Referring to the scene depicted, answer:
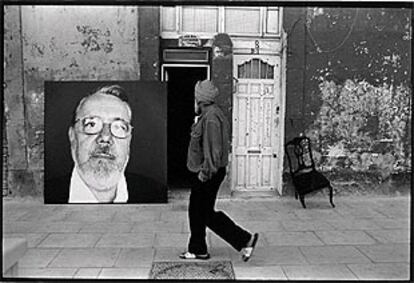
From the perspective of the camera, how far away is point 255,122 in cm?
808

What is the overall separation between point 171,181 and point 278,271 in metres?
4.79

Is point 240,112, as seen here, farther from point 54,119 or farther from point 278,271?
point 278,271

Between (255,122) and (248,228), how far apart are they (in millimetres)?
2382

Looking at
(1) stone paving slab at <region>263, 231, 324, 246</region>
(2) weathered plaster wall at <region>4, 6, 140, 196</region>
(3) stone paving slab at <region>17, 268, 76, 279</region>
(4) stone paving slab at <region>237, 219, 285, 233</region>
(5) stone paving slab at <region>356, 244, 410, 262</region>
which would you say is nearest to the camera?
(3) stone paving slab at <region>17, 268, 76, 279</region>

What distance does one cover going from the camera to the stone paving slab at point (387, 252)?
4.92 metres

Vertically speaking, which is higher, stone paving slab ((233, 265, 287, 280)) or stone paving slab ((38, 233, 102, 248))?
stone paving slab ((38, 233, 102, 248))

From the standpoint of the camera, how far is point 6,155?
7.66 meters

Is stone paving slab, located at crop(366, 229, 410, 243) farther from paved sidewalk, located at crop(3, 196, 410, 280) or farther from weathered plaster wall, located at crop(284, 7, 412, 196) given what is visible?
weathered plaster wall, located at crop(284, 7, 412, 196)

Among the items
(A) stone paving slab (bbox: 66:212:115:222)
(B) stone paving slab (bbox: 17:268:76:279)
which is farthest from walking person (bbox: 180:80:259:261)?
(A) stone paving slab (bbox: 66:212:115:222)

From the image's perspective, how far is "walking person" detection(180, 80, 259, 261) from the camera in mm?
4496

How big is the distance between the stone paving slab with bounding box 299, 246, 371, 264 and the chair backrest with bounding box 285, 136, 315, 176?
8.40 feet

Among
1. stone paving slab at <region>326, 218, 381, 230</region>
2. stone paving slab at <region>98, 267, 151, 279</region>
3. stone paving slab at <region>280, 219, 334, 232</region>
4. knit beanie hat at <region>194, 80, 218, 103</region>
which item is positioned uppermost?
knit beanie hat at <region>194, 80, 218, 103</region>

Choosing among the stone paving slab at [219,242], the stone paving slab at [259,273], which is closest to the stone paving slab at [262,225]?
the stone paving slab at [219,242]

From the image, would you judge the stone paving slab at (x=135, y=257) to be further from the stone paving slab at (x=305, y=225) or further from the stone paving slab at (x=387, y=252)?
the stone paving slab at (x=387, y=252)
